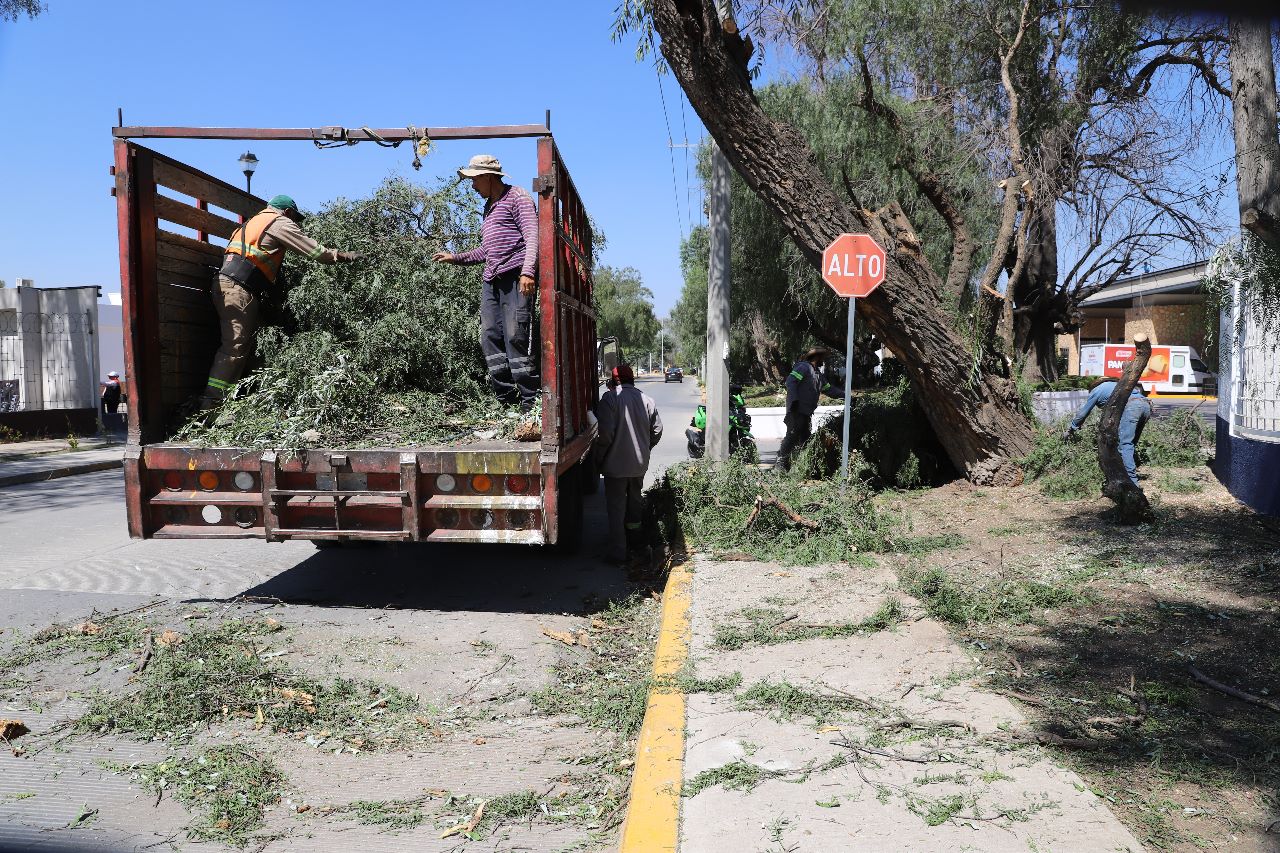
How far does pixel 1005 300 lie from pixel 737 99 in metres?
3.70

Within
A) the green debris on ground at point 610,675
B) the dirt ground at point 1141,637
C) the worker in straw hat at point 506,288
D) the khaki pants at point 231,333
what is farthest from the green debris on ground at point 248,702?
the dirt ground at point 1141,637

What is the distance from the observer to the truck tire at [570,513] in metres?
6.85

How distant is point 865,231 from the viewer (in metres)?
8.93

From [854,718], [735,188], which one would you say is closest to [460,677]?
[854,718]

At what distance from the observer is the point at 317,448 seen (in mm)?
5812

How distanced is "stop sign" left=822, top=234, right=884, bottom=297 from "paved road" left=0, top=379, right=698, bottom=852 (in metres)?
3.14

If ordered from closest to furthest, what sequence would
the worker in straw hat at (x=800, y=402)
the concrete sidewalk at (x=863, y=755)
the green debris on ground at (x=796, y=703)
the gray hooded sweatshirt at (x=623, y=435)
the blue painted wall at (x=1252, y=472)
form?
the concrete sidewalk at (x=863, y=755) → the green debris on ground at (x=796, y=703) → the blue painted wall at (x=1252, y=472) → the gray hooded sweatshirt at (x=623, y=435) → the worker in straw hat at (x=800, y=402)

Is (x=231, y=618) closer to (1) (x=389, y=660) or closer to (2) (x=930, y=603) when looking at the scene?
(1) (x=389, y=660)

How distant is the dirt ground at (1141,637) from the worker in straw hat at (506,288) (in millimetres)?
3030

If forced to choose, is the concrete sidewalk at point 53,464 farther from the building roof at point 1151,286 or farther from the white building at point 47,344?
the building roof at point 1151,286

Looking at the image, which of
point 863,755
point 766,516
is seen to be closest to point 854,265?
point 766,516

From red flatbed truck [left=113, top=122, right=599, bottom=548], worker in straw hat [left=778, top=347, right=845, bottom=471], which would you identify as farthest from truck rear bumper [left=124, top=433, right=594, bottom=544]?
worker in straw hat [left=778, top=347, right=845, bottom=471]

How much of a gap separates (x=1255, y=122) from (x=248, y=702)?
25.0 ft

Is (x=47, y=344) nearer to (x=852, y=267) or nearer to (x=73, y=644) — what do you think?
(x=73, y=644)
